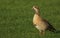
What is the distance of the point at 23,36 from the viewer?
39.5ft

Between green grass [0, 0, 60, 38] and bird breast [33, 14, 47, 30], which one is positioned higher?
bird breast [33, 14, 47, 30]

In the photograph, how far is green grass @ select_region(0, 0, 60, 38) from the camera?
12508mm

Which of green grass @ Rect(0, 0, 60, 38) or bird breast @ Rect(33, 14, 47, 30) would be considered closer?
bird breast @ Rect(33, 14, 47, 30)

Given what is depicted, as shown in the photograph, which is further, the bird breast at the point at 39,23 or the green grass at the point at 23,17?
the green grass at the point at 23,17

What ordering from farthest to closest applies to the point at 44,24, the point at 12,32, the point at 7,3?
the point at 7,3 → the point at 12,32 → the point at 44,24

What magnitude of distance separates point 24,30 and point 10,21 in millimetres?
2035

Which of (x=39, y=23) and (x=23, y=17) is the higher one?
(x=39, y=23)

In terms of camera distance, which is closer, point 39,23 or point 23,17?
point 39,23

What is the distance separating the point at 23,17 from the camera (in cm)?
1598

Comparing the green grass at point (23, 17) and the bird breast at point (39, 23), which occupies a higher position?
the bird breast at point (39, 23)

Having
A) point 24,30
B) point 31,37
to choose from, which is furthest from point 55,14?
point 31,37

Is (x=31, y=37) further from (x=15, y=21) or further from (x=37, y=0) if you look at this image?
(x=37, y=0)

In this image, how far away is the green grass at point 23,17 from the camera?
12508mm

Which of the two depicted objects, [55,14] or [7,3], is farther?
[7,3]
